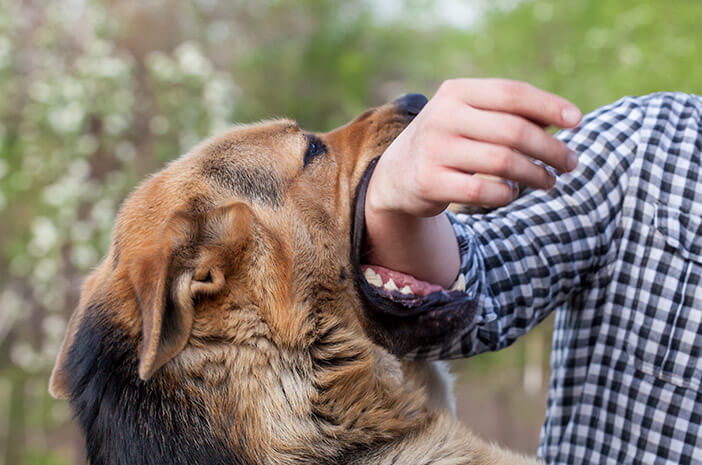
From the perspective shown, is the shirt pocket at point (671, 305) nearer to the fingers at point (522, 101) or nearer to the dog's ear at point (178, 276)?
the fingers at point (522, 101)

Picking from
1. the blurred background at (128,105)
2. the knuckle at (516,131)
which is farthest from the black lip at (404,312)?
the blurred background at (128,105)

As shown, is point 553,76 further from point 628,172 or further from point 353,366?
point 353,366

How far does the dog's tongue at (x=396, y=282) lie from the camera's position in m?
1.99

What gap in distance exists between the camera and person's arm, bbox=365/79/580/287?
49.5 inches

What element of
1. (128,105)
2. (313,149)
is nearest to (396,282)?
(313,149)

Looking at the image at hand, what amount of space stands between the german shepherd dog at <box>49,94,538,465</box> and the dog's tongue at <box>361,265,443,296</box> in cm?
1

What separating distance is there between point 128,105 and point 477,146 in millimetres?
6416

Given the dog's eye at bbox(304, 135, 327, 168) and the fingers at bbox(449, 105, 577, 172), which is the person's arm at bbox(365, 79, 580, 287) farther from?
the dog's eye at bbox(304, 135, 327, 168)

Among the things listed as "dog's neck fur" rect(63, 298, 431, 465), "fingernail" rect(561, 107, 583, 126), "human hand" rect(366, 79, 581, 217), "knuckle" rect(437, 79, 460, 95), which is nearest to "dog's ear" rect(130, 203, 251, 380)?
"dog's neck fur" rect(63, 298, 431, 465)

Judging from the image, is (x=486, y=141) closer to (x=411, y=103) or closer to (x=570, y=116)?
(x=570, y=116)

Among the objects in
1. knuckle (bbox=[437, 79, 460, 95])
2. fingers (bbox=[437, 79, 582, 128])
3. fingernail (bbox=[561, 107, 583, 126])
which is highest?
knuckle (bbox=[437, 79, 460, 95])

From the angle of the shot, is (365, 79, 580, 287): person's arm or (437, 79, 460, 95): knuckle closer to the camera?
(365, 79, 580, 287): person's arm

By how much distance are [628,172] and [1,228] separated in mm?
8807

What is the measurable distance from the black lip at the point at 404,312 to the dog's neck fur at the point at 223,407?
0.22 meters
